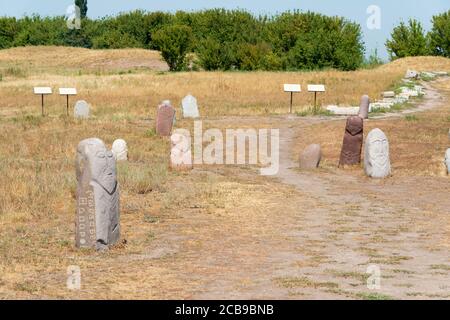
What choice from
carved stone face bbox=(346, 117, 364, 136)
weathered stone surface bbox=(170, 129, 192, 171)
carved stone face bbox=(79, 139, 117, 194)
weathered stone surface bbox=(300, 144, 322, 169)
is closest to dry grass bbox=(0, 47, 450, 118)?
weathered stone surface bbox=(300, 144, 322, 169)

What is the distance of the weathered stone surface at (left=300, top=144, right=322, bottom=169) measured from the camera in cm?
2606

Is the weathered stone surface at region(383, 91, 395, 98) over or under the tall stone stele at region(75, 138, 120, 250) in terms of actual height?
over

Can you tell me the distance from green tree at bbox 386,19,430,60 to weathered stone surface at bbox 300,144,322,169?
5565cm

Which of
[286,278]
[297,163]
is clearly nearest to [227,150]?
[297,163]

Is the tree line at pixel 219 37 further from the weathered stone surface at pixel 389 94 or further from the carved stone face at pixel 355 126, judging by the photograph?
the carved stone face at pixel 355 126

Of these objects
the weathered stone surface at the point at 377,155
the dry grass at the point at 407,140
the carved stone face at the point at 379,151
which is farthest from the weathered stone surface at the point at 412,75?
the carved stone face at the point at 379,151

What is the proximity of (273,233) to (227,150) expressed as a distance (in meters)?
13.8

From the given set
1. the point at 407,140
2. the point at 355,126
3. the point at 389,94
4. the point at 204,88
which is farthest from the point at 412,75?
the point at 355,126

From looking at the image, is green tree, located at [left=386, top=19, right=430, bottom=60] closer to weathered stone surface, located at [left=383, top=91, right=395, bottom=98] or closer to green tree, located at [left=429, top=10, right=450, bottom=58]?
green tree, located at [left=429, top=10, right=450, bottom=58]

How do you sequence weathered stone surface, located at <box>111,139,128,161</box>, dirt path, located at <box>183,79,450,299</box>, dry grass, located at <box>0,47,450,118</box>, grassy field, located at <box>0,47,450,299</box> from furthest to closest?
dry grass, located at <box>0,47,450,118</box>
weathered stone surface, located at <box>111,139,128,161</box>
grassy field, located at <box>0,47,450,299</box>
dirt path, located at <box>183,79,450,299</box>

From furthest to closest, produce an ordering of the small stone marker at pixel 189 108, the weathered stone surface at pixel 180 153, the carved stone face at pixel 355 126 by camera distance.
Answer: the small stone marker at pixel 189 108 < the carved stone face at pixel 355 126 < the weathered stone surface at pixel 180 153

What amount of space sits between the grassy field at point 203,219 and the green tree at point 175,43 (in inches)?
1260

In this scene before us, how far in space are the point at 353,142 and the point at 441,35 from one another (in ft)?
185

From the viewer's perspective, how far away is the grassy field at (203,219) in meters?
12.5
